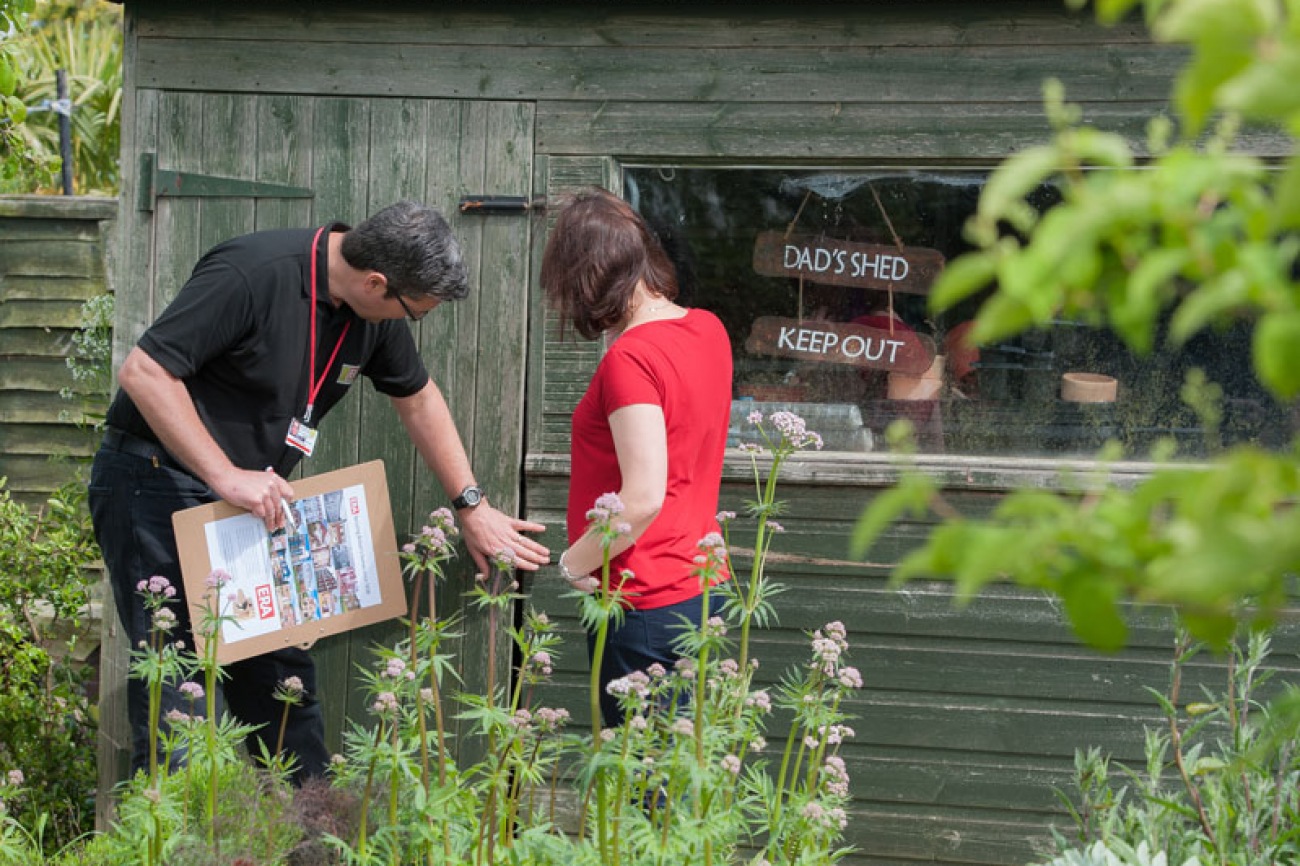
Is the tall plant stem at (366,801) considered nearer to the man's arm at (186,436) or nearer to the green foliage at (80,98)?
the man's arm at (186,436)

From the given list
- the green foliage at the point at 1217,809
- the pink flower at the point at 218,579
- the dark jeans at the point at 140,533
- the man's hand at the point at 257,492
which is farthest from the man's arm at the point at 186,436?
the green foliage at the point at 1217,809

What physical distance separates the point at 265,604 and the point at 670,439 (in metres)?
1.33

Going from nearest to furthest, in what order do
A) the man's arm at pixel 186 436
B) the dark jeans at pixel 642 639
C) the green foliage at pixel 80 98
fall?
1. the dark jeans at pixel 642 639
2. the man's arm at pixel 186 436
3. the green foliage at pixel 80 98

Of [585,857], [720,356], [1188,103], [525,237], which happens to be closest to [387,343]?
[525,237]

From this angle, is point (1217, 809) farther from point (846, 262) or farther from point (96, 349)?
point (96, 349)

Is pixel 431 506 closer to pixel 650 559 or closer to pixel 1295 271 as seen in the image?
pixel 650 559

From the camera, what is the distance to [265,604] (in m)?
3.74

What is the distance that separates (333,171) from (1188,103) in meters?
3.74

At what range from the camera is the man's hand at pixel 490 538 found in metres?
3.99

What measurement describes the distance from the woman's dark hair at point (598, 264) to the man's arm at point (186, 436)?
1.00 meters

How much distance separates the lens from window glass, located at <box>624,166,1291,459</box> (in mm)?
4199

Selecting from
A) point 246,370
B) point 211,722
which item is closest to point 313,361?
point 246,370

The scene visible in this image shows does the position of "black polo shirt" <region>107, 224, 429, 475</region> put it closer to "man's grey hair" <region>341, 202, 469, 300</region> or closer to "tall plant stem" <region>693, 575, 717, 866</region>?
"man's grey hair" <region>341, 202, 469, 300</region>

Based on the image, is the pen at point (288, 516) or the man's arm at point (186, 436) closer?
the man's arm at point (186, 436)
